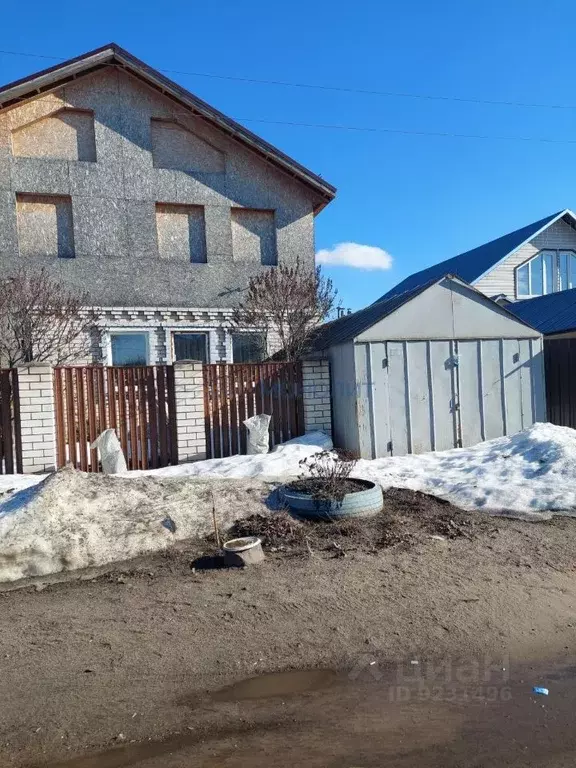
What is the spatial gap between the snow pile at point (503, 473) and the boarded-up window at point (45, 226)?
9712 millimetres

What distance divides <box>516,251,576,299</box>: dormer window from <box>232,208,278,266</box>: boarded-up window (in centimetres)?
1597

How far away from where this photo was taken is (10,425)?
344 inches

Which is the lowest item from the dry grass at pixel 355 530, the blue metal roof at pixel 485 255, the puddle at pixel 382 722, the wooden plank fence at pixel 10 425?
the puddle at pixel 382 722

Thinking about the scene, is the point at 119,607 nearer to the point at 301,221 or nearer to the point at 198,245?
the point at 198,245

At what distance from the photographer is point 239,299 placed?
49.2 feet

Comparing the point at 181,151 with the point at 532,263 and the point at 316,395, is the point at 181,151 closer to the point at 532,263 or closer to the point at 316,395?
the point at 316,395

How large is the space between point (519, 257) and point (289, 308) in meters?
18.6

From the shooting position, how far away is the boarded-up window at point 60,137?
13.8 metres

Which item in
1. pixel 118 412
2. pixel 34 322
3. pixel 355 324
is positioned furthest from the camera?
pixel 34 322

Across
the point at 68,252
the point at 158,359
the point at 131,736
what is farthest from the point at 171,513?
the point at 68,252

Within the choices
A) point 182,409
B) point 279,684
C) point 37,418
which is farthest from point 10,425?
point 279,684

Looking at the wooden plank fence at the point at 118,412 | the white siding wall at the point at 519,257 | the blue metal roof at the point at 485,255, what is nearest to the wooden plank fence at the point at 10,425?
the wooden plank fence at the point at 118,412

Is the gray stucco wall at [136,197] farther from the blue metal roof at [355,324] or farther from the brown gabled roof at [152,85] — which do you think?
the blue metal roof at [355,324]

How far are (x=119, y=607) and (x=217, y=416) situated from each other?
5.64 metres
